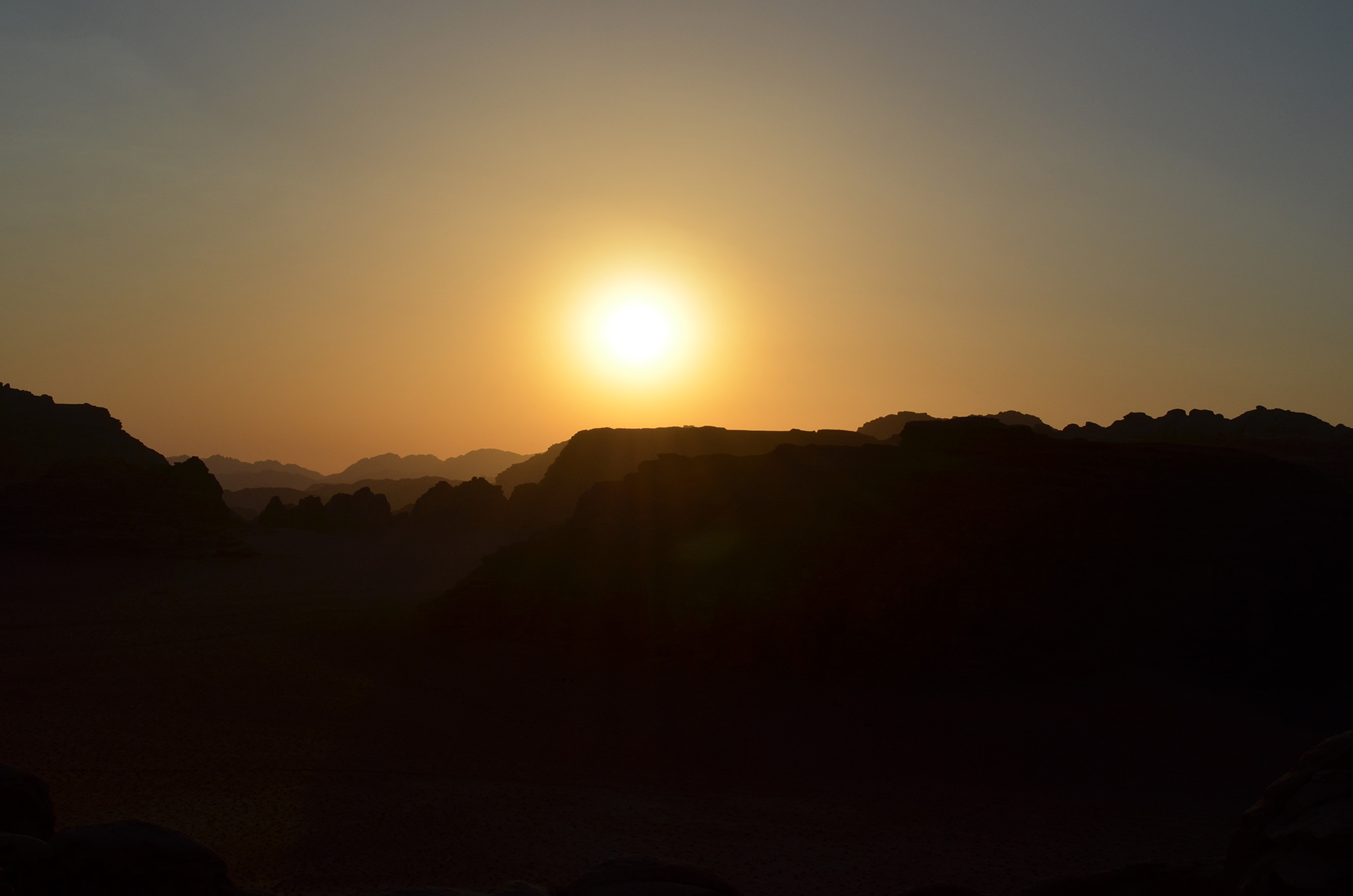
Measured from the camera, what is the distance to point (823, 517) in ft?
78.4

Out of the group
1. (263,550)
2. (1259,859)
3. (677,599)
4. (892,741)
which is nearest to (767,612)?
(677,599)

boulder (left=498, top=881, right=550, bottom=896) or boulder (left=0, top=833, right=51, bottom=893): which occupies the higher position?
boulder (left=0, top=833, right=51, bottom=893)

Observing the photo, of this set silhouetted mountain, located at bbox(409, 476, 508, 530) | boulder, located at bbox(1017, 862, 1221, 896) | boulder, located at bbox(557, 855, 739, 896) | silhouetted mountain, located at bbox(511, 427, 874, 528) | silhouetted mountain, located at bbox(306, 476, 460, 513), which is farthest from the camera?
silhouetted mountain, located at bbox(306, 476, 460, 513)

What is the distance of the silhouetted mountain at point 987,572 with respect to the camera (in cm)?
2144

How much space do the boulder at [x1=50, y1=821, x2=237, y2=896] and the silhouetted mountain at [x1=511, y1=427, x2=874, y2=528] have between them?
135 ft

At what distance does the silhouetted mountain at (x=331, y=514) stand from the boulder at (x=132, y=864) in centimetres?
6268

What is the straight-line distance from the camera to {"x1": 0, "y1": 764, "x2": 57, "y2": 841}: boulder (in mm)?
9891

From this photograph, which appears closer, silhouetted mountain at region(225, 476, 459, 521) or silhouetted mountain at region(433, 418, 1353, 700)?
silhouetted mountain at region(433, 418, 1353, 700)

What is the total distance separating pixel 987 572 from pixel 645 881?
15.5m

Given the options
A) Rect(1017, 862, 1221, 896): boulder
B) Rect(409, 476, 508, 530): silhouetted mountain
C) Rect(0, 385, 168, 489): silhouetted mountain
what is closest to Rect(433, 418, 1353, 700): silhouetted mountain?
Rect(1017, 862, 1221, 896): boulder

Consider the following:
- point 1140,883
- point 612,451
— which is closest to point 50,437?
point 612,451

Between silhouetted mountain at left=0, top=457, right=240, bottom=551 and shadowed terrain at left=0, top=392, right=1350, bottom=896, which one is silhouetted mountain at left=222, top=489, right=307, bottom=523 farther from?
shadowed terrain at left=0, top=392, right=1350, bottom=896

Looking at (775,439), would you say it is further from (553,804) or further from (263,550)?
(553,804)

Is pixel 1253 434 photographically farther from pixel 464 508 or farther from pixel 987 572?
pixel 464 508
